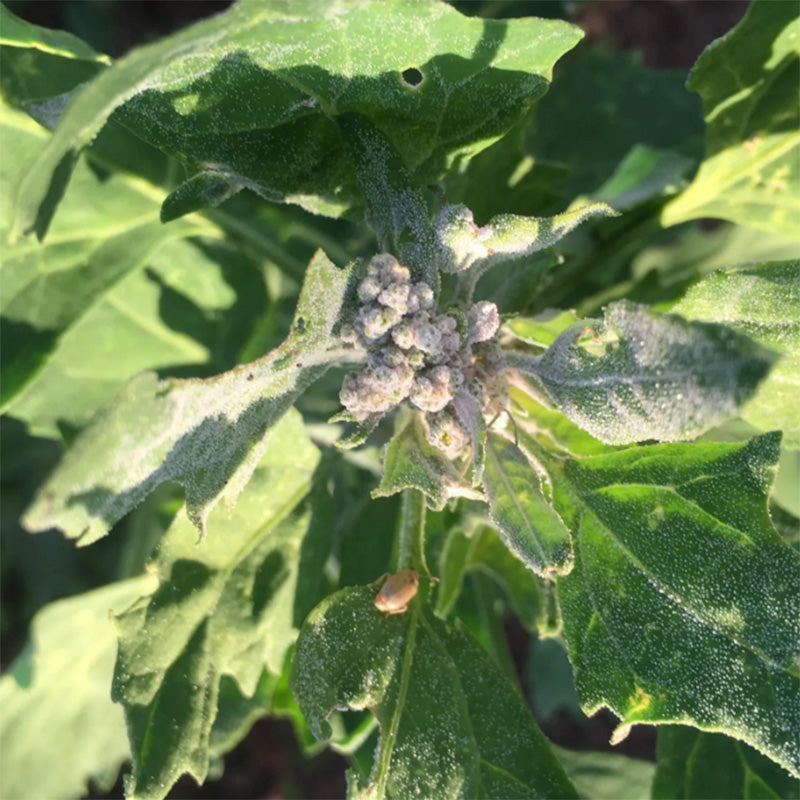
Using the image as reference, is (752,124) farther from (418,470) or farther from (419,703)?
(419,703)

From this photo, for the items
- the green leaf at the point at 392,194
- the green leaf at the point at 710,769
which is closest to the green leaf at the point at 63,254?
the green leaf at the point at 392,194

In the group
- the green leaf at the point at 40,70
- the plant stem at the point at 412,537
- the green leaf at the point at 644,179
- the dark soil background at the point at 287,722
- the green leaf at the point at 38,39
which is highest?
the green leaf at the point at 38,39

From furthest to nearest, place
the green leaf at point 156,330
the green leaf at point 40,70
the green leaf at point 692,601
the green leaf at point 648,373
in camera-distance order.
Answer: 1. the green leaf at point 156,330
2. the green leaf at point 40,70
3. the green leaf at point 692,601
4. the green leaf at point 648,373

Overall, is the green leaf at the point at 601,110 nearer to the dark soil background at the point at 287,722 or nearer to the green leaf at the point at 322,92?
the dark soil background at the point at 287,722

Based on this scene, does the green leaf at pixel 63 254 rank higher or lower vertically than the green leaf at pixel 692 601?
higher

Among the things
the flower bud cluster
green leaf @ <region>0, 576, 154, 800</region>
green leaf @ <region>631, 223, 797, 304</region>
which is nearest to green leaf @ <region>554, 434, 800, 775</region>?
the flower bud cluster

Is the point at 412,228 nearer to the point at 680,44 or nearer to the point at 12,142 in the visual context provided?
the point at 12,142

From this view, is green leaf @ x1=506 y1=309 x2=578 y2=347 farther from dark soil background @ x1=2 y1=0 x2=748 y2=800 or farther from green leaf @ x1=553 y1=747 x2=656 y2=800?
dark soil background @ x1=2 y1=0 x2=748 y2=800

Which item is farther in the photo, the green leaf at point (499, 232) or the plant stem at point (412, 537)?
the plant stem at point (412, 537)

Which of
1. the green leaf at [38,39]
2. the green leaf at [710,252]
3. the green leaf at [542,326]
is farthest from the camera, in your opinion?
the green leaf at [710,252]
